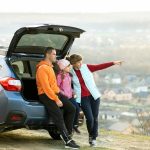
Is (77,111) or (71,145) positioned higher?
(77,111)

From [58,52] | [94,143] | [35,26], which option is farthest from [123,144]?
[35,26]

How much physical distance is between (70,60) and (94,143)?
4.98 ft

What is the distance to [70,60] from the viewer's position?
1172 cm

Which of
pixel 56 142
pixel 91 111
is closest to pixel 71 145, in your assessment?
pixel 91 111

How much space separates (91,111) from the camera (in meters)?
11.8

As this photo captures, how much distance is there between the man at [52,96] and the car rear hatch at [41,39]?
0.42 m

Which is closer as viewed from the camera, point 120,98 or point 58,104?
point 58,104

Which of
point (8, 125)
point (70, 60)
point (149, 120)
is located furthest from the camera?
point (149, 120)

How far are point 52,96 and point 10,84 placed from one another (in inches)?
27.6

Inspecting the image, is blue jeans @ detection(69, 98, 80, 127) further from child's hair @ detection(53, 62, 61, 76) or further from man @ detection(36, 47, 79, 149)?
child's hair @ detection(53, 62, 61, 76)

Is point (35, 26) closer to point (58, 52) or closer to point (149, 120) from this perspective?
point (58, 52)

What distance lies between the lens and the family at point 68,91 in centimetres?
1106

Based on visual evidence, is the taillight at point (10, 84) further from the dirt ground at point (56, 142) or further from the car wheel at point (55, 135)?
the car wheel at point (55, 135)

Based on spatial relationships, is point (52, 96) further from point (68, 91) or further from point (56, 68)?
point (56, 68)
